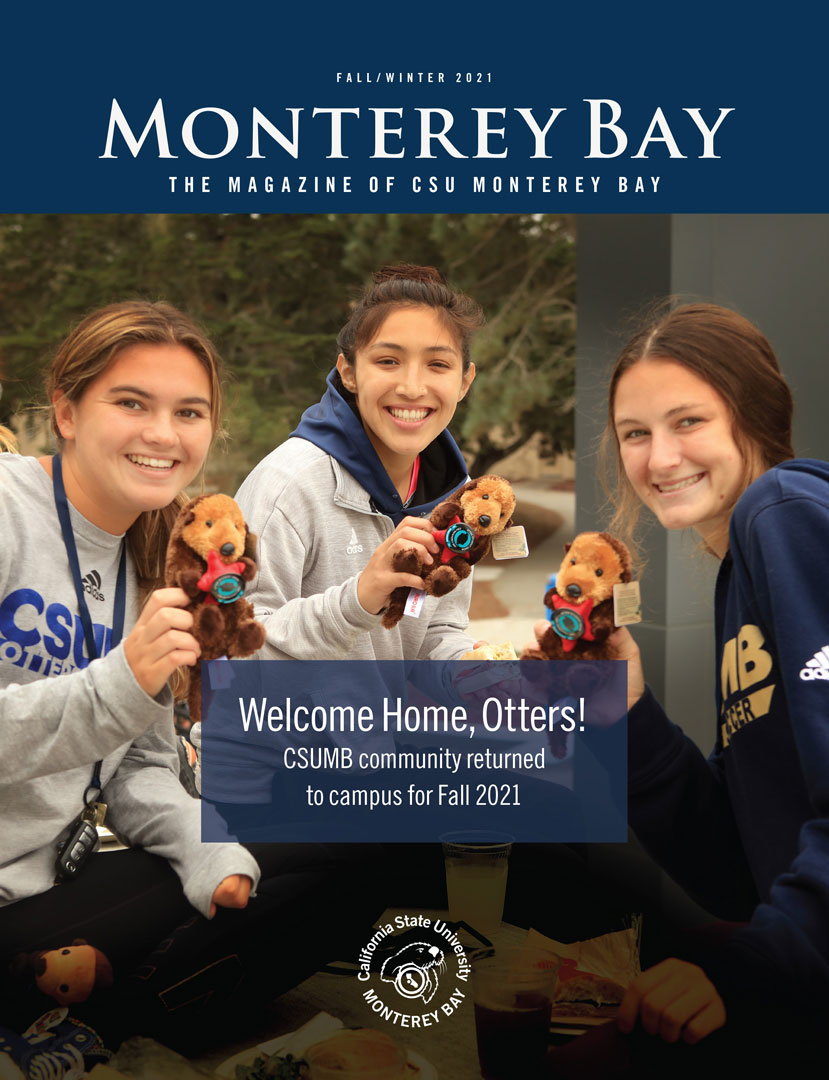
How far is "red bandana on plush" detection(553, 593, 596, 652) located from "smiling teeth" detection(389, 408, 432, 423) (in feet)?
0.93

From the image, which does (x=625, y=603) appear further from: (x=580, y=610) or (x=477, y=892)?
(x=477, y=892)

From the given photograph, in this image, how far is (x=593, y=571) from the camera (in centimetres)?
123

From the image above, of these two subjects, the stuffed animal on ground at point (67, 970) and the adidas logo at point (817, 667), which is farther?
the stuffed animal on ground at point (67, 970)

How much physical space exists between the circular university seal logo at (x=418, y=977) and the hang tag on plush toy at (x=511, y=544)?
48 centimetres

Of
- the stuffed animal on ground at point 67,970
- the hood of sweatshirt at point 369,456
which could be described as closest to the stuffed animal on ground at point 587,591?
the hood of sweatshirt at point 369,456

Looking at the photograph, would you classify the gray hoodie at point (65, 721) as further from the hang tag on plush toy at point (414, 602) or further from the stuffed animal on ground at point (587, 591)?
the stuffed animal on ground at point (587, 591)

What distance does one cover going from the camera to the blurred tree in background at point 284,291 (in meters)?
1.39

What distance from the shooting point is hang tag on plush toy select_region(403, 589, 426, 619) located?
4.14 feet

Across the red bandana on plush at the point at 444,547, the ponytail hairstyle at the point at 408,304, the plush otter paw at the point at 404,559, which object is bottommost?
the plush otter paw at the point at 404,559

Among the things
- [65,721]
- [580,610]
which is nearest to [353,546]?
[580,610]

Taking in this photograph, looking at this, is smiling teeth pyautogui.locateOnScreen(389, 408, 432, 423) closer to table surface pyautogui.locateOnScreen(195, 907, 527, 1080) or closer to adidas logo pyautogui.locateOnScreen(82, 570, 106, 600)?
adidas logo pyautogui.locateOnScreen(82, 570, 106, 600)

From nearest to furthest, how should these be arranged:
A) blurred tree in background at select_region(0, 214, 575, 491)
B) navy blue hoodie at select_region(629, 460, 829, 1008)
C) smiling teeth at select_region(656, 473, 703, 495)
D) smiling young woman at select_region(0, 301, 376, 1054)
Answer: navy blue hoodie at select_region(629, 460, 829, 1008), smiling young woman at select_region(0, 301, 376, 1054), smiling teeth at select_region(656, 473, 703, 495), blurred tree in background at select_region(0, 214, 575, 491)

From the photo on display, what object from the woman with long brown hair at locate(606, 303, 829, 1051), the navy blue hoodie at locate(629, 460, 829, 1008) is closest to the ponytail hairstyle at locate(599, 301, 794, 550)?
the woman with long brown hair at locate(606, 303, 829, 1051)

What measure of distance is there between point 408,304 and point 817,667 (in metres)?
0.64
